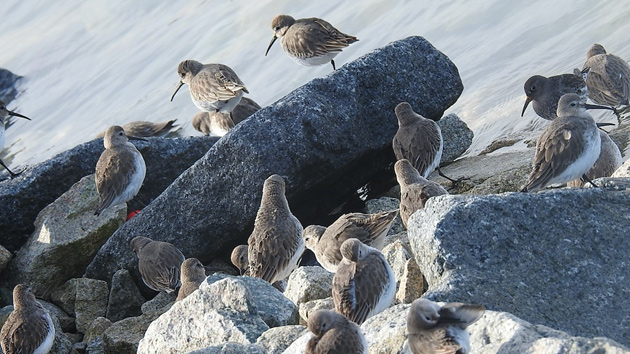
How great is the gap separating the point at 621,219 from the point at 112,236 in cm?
619

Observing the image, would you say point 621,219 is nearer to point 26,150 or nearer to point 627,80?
point 627,80

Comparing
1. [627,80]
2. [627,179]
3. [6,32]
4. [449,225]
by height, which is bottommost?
[627,80]

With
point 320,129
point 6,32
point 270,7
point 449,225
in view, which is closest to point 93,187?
point 320,129

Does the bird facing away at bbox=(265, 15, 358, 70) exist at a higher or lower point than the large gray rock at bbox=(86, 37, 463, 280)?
higher

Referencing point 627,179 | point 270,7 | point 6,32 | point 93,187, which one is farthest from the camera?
point 6,32

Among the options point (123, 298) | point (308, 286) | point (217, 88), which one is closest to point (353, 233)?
point (308, 286)

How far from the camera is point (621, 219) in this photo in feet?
20.5

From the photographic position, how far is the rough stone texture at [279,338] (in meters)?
6.34

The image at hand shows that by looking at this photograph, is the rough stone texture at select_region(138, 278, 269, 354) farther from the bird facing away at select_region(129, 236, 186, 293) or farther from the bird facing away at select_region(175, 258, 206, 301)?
the bird facing away at select_region(129, 236, 186, 293)

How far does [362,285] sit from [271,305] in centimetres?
75

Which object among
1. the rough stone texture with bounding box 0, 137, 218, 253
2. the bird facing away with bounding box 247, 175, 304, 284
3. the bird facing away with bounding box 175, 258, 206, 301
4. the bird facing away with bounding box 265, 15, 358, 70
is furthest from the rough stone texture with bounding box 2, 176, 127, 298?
the bird facing away with bounding box 265, 15, 358, 70

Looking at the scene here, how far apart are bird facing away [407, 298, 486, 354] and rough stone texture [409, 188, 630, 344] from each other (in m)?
0.48

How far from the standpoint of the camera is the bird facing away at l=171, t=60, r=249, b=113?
13.1 m

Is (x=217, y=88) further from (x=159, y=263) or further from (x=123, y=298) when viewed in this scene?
(x=159, y=263)
